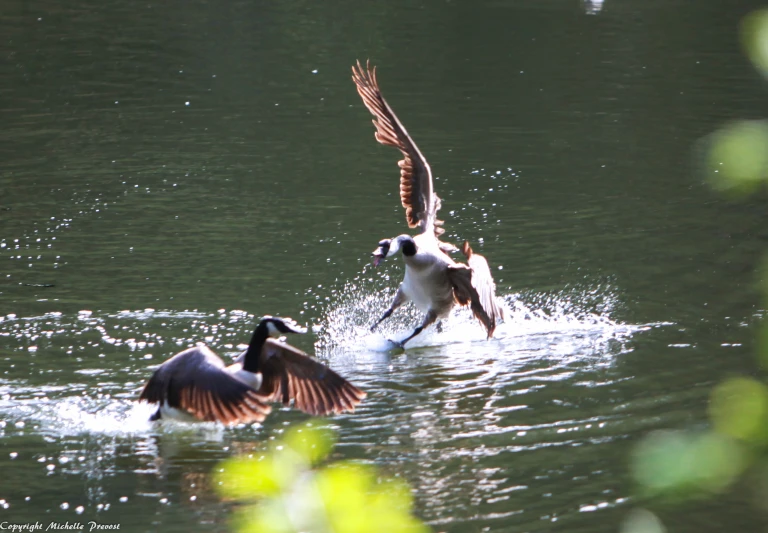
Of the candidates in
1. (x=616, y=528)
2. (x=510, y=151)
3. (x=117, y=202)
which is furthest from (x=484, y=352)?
(x=510, y=151)

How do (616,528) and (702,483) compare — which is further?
(616,528)

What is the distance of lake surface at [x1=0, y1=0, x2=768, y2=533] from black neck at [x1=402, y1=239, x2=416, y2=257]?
3.21ft

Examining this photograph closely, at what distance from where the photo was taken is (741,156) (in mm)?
1276

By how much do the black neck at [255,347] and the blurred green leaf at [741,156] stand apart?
6646 millimetres

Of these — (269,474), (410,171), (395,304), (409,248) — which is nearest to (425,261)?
(409,248)

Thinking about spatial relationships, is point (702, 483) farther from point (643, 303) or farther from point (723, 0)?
point (723, 0)

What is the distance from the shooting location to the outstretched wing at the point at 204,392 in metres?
7.29

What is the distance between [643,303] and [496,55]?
15.1m

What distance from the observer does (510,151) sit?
17.4 metres

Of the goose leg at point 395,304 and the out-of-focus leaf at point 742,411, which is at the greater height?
the goose leg at point 395,304

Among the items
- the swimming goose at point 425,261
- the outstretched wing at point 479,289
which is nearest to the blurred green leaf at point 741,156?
the swimming goose at point 425,261

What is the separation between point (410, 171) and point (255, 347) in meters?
4.24

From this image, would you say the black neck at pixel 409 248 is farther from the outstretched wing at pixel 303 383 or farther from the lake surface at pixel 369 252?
the outstretched wing at pixel 303 383

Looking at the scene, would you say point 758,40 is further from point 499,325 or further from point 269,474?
point 499,325
